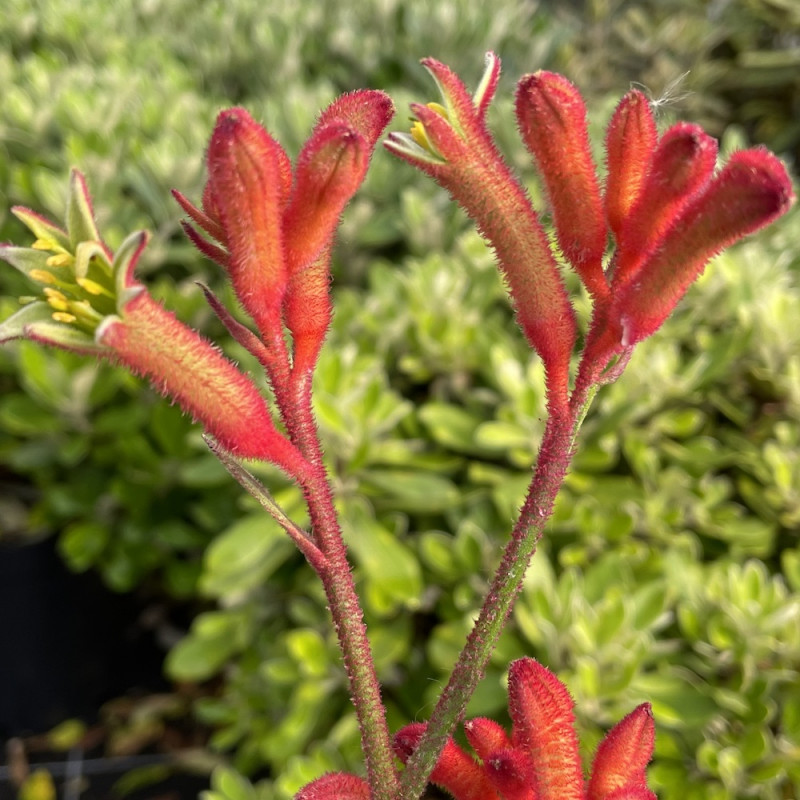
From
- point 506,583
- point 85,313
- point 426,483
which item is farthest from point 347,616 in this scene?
point 426,483

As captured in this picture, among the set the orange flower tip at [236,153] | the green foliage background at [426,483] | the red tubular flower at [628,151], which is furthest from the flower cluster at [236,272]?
the green foliage background at [426,483]

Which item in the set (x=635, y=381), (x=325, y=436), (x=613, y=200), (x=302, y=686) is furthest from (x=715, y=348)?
(x=613, y=200)

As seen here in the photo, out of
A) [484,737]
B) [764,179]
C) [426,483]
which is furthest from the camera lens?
[426,483]

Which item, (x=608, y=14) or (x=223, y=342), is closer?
(x=223, y=342)

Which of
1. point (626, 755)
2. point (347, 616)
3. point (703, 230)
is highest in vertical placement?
point (703, 230)

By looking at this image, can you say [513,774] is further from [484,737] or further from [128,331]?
[128,331]

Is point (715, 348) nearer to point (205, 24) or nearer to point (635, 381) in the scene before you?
point (635, 381)

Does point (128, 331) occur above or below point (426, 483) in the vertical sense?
above
